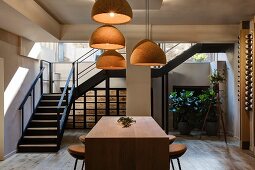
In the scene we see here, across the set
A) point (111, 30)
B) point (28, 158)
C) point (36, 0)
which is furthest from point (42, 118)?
point (111, 30)

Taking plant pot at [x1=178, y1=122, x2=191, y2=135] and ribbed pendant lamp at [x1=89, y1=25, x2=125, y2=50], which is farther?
plant pot at [x1=178, y1=122, x2=191, y2=135]

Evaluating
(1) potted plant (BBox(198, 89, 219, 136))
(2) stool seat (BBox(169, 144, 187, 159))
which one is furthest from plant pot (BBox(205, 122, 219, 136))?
(2) stool seat (BBox(169, 144, 187, 159))

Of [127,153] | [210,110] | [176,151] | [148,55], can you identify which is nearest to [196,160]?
[176,151]

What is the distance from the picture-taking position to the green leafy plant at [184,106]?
916cm

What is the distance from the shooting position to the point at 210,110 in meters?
9.09

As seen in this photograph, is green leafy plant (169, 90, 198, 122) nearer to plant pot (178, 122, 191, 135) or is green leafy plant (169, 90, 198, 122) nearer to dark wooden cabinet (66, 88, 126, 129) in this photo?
plant pot (178, 122, 191, 135)

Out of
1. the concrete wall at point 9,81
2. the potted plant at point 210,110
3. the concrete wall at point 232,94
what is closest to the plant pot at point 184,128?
the potted plant at point 210,110

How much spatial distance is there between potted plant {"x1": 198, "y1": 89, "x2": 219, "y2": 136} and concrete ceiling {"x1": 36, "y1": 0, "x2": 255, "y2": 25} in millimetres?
2803

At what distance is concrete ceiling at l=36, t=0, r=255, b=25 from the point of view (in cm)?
521

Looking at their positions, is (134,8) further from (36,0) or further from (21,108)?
(21,108)

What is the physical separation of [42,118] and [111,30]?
15.9 feet

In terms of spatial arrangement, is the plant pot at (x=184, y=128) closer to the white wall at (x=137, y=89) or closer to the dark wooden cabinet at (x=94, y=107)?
the dark wooden cabinet at (x=94, y=107)

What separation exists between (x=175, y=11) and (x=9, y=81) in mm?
3711

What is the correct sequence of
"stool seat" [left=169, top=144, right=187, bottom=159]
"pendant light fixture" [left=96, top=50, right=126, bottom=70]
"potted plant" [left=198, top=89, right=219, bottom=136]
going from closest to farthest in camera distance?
"stool seat" [left=169, top=144, right=187, bottom=159] → "pendant light fixture" [left=96, top=50, right=126, bottom=70] → "potted plant" [left=198, top=89, right=219, bottom=136]
